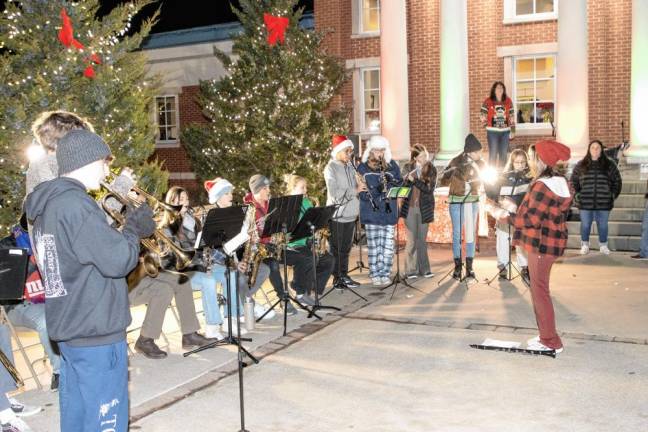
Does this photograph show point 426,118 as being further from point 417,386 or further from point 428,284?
point 417,386

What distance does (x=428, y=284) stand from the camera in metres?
11.2

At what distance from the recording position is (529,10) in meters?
19.2

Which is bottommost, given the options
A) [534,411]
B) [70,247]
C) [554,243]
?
[534,411]

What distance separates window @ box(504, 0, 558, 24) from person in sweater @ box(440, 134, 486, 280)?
9105mm

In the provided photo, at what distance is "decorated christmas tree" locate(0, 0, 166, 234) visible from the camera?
29.1ft

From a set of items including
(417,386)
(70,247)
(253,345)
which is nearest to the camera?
(70,247)

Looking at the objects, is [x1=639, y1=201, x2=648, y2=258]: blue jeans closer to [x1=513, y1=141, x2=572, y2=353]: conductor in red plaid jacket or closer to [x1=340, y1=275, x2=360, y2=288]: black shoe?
[x1=340, y1=275, x2=360, y2=288]: black shoe

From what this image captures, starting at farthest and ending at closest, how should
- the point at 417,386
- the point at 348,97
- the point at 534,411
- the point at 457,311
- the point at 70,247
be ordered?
the point at 348,97 → the point at 457,311 → the point at 417,386 → the point at 534,411 → the point at 70,247

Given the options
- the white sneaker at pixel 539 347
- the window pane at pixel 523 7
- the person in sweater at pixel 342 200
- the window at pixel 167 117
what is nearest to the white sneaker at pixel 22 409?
the white sneaker at pixel 539 347

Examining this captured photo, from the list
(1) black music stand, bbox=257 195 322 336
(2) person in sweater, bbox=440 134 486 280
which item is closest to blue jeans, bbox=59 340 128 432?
(1) black music stand, bbox=257 195 322 336

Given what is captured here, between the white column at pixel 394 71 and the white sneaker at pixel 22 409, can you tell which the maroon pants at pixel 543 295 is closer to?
the white sneaker at pixel 22 409

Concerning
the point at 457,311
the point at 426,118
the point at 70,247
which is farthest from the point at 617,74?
the point at 70,247

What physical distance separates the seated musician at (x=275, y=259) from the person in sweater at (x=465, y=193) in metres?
2.77

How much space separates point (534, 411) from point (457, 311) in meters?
3.51
